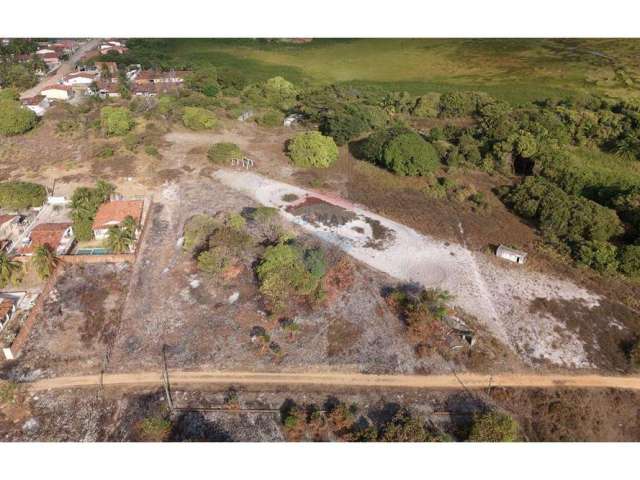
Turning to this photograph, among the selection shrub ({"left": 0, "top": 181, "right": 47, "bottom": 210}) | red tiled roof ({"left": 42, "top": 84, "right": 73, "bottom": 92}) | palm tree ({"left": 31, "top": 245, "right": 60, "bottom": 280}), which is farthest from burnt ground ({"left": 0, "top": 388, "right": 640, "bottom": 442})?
red tiled roof ({"left": 42, "top": 84, "right": 73, "bottom": 92})

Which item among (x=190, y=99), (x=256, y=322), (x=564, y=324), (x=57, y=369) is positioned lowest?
(x=57, y=369)

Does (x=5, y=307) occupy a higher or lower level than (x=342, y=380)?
lower

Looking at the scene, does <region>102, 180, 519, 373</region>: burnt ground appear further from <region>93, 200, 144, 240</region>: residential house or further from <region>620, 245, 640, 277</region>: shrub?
<region>620, 245, 640, 277</region>: shrub

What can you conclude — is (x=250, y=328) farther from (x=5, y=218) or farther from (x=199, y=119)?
(x=199, y=119)

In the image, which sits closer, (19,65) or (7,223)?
(7,223)

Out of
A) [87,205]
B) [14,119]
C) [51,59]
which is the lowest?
[87,205]

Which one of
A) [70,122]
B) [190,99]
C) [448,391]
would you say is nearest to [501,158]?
[448,391]

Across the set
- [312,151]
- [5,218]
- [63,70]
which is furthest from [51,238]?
[63,70]

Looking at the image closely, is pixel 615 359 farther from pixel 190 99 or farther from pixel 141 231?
pixel 190 99
